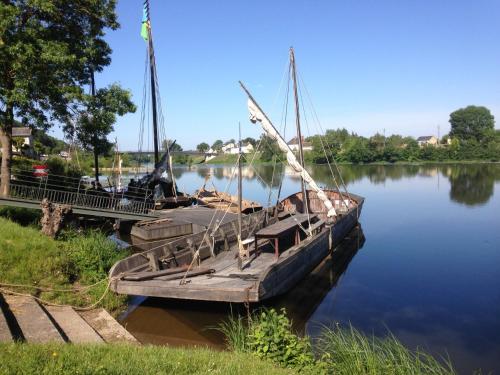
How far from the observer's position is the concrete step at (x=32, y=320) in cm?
824

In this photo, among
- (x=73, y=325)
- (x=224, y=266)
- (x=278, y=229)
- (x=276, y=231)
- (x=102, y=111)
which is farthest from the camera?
(x=102, y=111)

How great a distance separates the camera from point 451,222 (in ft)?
92.1

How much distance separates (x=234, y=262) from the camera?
46.7 feet

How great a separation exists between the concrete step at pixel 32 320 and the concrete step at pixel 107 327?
123 cm

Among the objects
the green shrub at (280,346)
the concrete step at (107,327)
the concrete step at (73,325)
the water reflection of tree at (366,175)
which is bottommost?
the concrete step at (107,327)

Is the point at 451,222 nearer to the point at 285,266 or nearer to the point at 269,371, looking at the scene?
the point at 285,266

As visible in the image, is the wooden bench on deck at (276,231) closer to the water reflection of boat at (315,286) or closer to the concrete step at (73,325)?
the water reflection of boat at (315,286)

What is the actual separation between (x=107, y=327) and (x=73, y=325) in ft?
2.83

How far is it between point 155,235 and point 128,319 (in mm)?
9121

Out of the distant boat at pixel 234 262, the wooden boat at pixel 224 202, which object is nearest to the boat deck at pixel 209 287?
the distant boat at pixel 234 262

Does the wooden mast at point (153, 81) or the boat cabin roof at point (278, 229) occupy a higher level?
the wooden mast at point (153, 81)

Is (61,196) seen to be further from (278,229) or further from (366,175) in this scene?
(366,175)

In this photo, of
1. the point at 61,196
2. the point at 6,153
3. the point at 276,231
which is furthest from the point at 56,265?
the point at 61,196

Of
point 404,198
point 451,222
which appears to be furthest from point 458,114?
point 451,222
